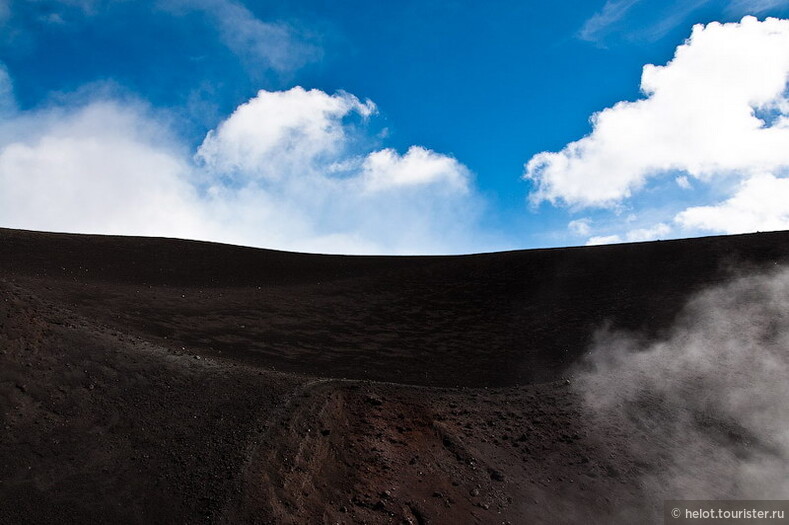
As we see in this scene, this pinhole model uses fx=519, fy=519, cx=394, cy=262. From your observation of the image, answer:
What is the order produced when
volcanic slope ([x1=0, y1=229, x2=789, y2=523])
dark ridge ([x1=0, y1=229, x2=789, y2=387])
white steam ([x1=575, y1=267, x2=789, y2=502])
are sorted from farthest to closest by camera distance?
dark ridge ([x1=0, y1=229, x2=789, y2=387]), white steam ([x1=575, y1=267, x2=789, y2=502]), volcanic slope ([x1=0, y1=229, x2=789, y2=523])

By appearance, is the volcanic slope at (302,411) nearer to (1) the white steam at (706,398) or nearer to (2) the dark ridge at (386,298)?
(2) the dark ridge at (386,298)

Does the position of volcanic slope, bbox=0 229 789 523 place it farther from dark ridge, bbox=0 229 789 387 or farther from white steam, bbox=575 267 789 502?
white steam, bbox=575 267 789 502

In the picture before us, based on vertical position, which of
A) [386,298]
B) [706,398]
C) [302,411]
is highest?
[386,298]

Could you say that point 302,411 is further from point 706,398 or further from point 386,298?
point 386,298

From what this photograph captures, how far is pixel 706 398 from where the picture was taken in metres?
13.1

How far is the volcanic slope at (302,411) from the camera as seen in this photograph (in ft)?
29.0

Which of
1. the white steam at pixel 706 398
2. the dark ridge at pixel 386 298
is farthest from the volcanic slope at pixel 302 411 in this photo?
the white steam at pixel 706 398

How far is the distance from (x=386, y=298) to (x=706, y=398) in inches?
585

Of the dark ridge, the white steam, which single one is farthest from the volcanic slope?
the white steam

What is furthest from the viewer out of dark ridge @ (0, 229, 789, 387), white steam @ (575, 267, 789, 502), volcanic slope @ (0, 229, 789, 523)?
dark ridge @ (0, 229, 789, 387)

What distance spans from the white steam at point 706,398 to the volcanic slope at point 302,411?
0.65m

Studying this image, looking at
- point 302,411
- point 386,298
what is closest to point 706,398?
point 302,411

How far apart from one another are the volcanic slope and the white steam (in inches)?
25.6

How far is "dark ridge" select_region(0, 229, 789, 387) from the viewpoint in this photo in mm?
16656
